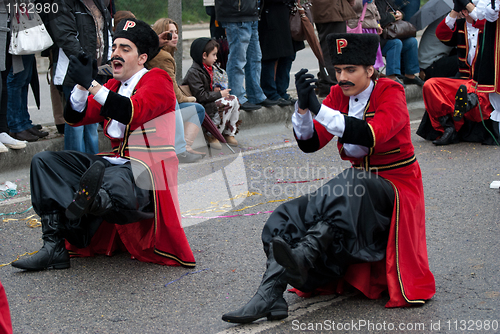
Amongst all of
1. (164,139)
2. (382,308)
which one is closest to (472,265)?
(382,308)

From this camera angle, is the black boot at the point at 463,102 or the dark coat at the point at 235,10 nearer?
the black boot at the point at 463,102

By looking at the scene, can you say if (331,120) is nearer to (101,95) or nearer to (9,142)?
(101,95)

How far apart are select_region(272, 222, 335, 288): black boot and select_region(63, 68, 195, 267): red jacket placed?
3.78ft

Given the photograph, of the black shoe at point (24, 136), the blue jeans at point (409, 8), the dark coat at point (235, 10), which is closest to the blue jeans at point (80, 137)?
the black shoe at point (24, 136)

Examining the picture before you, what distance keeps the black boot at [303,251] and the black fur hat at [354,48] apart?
37.7 inches

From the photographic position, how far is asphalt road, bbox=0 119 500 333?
10.5 feet

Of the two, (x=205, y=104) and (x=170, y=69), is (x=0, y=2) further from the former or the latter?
(x=205, y=104)

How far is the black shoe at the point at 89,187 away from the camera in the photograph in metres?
3.48

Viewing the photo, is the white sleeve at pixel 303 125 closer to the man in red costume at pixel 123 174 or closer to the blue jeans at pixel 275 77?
the man in red costume at pixel 123 174

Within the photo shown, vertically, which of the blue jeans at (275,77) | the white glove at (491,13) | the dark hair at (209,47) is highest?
the white glove at (491,13)

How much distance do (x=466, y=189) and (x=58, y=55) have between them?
4128 millimetres

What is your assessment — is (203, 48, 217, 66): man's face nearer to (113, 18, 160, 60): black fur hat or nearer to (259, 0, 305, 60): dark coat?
(259, 0, 305, 60): dark coat

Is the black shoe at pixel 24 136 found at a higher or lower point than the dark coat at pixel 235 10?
lower

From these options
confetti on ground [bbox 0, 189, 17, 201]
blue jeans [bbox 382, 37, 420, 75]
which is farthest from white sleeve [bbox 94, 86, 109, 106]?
blue jeans [bbox 382, 37, 420, 75]
